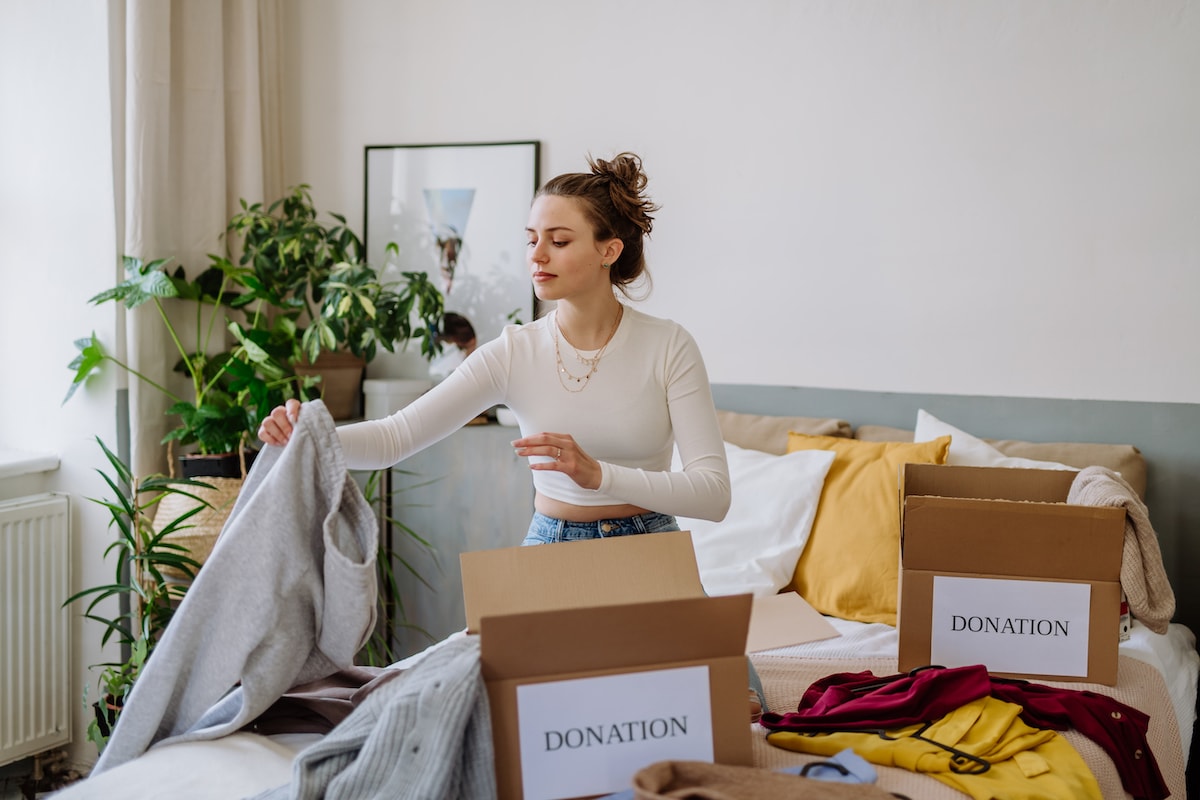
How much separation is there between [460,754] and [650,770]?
0.23m

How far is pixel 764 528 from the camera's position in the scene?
8.54 ft

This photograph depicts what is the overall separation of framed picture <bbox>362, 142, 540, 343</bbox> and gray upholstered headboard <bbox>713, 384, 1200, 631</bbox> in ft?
4.07

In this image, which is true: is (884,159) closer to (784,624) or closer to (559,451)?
(784,624)

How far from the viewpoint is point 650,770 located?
1.19 m

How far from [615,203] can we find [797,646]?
39.4 inches

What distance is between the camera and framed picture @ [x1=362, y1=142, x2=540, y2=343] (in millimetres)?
3320

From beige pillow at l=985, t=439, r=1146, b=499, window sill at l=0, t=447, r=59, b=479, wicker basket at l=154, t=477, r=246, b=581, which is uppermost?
beige pillow at l=985, t=439, r=1146, b=499

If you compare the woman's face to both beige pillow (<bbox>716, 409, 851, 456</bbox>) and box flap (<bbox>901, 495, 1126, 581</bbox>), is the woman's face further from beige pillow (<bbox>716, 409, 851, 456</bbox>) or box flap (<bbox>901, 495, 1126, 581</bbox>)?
beige pillow (<bbox>716, 409, 851, 456</bbox>)

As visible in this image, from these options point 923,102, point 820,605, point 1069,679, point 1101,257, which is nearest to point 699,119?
point 923,102

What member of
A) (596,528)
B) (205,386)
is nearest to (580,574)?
(596,528)

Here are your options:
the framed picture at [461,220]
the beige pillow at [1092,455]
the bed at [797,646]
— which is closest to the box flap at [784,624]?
the bed at [797,646]

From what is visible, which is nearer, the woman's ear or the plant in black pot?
the woman's ear

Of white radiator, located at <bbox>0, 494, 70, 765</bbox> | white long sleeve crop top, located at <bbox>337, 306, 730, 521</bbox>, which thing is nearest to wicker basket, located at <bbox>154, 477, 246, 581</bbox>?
white radiator, located at <bbox>0, 494, 70, 765</bbox>

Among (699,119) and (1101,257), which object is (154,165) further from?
(1101,257)
